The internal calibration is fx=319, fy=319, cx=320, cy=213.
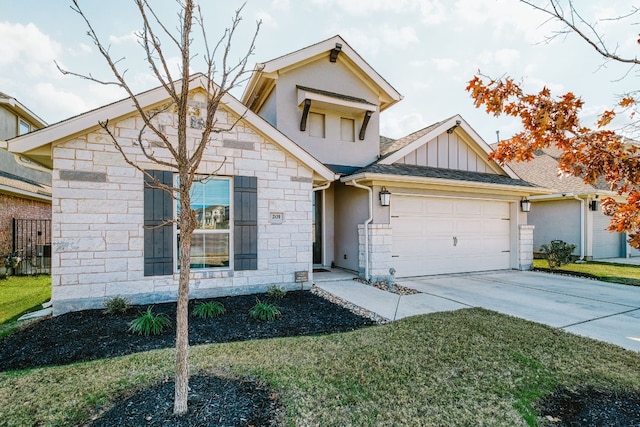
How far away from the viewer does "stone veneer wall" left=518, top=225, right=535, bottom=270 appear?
10320 millimetres

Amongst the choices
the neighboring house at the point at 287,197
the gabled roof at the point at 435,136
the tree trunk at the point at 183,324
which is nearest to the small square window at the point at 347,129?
the neighboring house at the point at 287,197

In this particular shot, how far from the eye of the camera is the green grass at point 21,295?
232 inches

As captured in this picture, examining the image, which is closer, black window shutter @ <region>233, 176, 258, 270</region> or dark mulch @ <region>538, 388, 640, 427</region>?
dark mulch @ <region>538, 388, 640, 427</region>

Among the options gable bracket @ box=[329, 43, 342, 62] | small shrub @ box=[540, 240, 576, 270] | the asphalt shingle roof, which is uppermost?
gable bracket @ box=[329, 43, 342, 62]

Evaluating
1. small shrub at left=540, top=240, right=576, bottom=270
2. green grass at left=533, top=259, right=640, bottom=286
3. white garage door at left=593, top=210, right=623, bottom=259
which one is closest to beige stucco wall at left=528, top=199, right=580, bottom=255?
white garage door at left=593, top=210, right=623, bottom=259

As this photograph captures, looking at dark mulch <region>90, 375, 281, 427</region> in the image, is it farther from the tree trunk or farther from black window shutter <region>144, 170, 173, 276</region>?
black window shutter <region>144, 170, 173, 276</region>

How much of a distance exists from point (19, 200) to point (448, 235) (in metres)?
14.3

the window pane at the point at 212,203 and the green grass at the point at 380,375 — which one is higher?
the window pane at the point at 212,203

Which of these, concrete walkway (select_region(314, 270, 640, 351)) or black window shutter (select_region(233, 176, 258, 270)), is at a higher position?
black window shutter (select_region(233, 176, 258, 270))

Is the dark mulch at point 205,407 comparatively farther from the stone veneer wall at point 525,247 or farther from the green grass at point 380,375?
the stone veneer wall at point 525,247

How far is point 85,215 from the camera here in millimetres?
5426

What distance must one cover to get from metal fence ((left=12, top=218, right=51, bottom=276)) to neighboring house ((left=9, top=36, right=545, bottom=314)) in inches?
255

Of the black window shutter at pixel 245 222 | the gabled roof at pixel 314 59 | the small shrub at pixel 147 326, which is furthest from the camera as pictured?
the gabled roof at pixel 314 59

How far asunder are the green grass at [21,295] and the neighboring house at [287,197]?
145 centimetres
